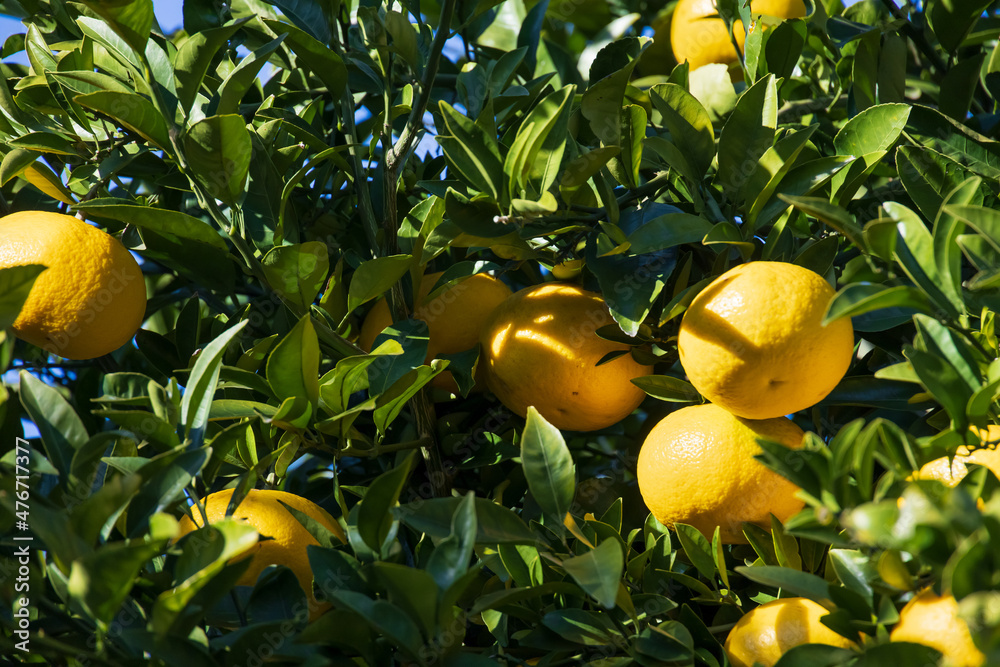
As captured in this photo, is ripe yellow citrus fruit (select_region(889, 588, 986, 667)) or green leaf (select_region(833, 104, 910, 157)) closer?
ripe yellow citrus fruit (select_region(889, 588, 986, 667))

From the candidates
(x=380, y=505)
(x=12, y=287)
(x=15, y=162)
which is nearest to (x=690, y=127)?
(x=380, y=505)

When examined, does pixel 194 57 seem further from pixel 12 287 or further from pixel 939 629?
pixel 939 629

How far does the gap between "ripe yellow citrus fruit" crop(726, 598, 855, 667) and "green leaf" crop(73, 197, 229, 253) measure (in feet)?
3.17

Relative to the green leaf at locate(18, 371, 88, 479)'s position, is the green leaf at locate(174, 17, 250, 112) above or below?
above

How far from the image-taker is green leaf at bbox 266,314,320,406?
113cm

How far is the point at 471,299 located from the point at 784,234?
56 centimetres

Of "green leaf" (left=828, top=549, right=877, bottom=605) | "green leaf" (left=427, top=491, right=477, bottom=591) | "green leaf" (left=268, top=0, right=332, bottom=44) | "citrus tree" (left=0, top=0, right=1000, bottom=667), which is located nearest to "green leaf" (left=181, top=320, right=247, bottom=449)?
"citrus tree" (left=0, top=0, right=1000, bottom=667)

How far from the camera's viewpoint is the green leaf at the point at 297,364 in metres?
1.13

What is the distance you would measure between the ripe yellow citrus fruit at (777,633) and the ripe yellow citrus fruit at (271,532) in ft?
1.90

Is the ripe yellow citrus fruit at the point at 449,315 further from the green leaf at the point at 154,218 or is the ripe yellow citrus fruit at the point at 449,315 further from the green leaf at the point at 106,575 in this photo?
the green leaf at the point at 106,575

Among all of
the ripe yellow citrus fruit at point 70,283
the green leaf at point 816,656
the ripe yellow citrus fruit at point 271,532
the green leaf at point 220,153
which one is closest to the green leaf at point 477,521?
the ripe yellow citrus fruit at point 271,532

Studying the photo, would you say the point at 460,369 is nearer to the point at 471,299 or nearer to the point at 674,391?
the point at 471,299

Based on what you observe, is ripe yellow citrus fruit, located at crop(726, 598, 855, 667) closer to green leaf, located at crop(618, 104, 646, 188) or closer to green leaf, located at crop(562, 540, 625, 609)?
green leaf, located at crop(562, 540, 625, 609)

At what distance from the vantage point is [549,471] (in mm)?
1109
